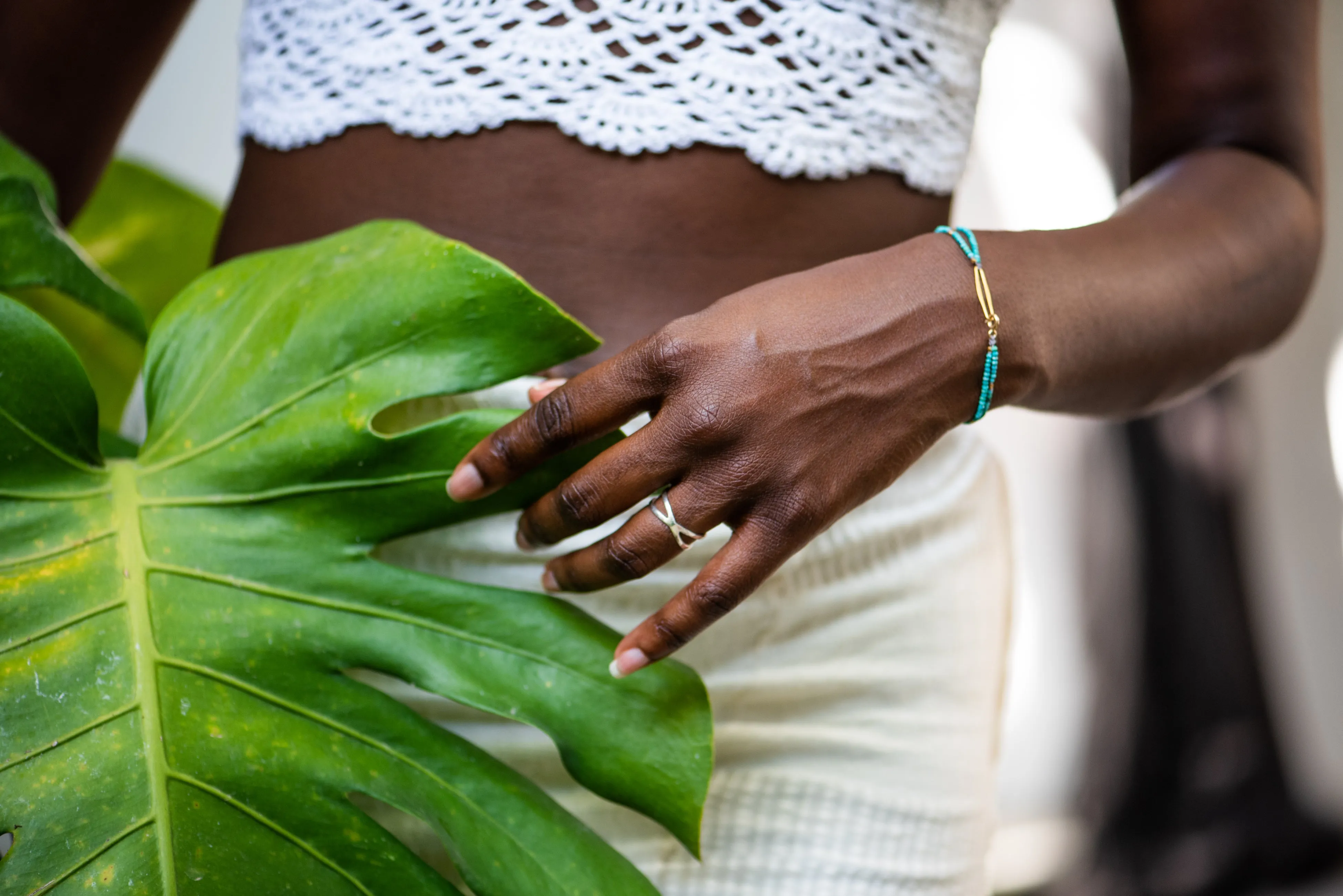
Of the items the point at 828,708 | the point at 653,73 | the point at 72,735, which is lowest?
the point at 828,708

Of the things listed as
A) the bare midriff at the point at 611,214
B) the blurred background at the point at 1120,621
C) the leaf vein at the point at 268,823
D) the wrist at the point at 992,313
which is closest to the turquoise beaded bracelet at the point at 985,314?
the wrist at the point at 992,313

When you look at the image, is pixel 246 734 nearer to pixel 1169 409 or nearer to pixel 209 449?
pixel 209 449

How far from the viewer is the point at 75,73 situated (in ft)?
2.43

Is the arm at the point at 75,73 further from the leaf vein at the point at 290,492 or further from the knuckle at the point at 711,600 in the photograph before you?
the knuckle at the point at 711,600

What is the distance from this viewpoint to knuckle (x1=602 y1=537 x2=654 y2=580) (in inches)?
19.0

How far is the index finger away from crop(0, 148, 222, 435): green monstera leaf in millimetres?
544

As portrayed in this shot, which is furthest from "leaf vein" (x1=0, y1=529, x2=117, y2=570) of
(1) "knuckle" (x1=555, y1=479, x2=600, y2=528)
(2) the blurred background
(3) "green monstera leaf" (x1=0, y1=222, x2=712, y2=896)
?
(2) the blurred background

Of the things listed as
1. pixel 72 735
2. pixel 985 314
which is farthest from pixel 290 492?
pixel 985 314

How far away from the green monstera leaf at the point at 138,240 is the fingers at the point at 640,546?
0.58 m

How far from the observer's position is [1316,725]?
2496mm

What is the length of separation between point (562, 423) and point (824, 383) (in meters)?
0.12

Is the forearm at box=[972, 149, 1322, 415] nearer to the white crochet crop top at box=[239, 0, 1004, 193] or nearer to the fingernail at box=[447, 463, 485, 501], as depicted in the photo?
the white crochet crop top at box=[239, 0, 1004, 193]

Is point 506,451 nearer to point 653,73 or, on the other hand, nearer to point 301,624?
point 301,624

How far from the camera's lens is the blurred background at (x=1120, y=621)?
229cm
